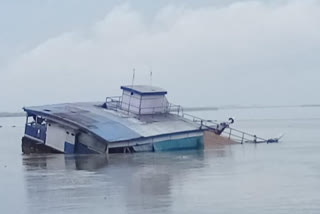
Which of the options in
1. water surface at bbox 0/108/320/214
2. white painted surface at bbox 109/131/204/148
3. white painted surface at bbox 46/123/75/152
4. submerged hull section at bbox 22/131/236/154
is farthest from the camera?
white painted surface at bbox 46/123/75/152

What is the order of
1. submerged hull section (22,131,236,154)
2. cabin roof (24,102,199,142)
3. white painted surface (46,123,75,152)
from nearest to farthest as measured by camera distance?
cabin roof (24,102,199,142) → submerged hull section (22,131,236,154) → white painted surface (46,123,75,152)

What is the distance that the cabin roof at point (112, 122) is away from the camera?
4478 centimetres

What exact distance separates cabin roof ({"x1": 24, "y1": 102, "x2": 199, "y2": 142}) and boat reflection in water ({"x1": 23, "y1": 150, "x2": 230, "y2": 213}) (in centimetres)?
Result: 141

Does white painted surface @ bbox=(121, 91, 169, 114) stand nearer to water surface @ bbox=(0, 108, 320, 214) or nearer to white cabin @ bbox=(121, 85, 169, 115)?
white cabin @ bbox=(121, 85, 169, 115)

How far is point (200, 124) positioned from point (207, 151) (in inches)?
111

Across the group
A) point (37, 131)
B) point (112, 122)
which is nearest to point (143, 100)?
point (112, 122)

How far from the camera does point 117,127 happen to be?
150 ft

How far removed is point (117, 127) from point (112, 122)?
3.33 ft

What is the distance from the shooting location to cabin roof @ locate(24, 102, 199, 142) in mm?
44781

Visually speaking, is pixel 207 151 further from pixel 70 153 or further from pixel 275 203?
pixel 275 203

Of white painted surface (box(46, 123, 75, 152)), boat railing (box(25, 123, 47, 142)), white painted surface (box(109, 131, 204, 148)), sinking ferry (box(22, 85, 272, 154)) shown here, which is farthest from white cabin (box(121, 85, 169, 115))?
boat railing (box(25, 123, 47, 142))

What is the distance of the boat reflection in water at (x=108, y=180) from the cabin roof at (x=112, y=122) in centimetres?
141

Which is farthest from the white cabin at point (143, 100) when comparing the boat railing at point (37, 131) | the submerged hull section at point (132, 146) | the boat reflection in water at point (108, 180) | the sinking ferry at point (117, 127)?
the boat railing at point (37, 131)

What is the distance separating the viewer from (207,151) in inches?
1943
